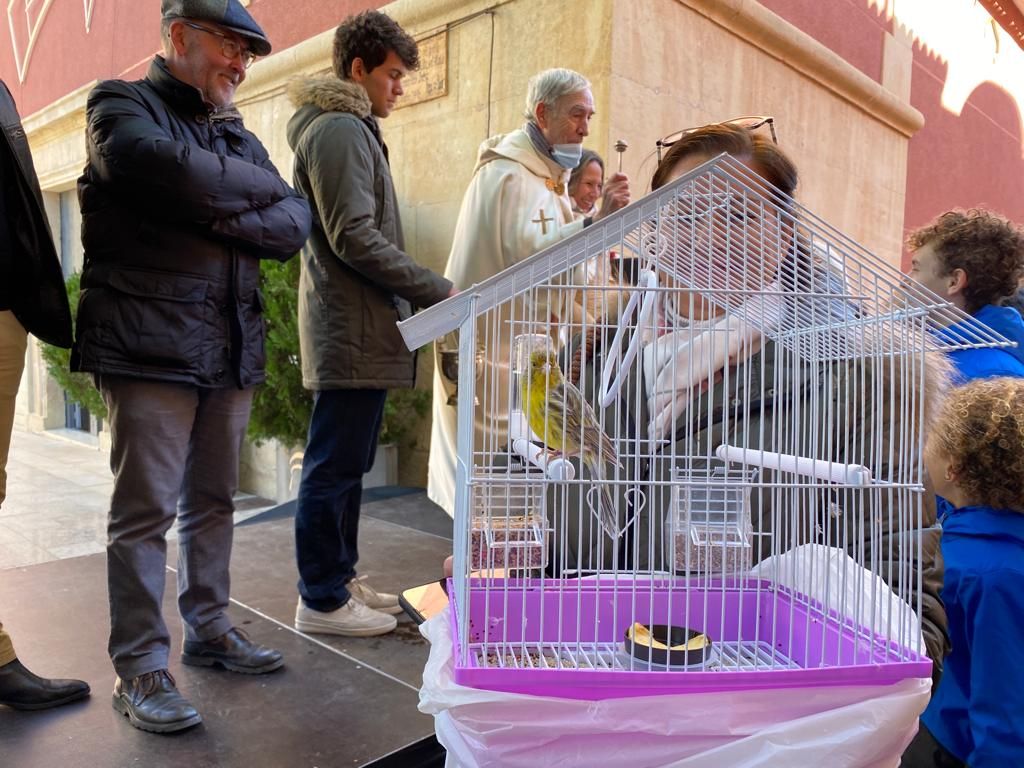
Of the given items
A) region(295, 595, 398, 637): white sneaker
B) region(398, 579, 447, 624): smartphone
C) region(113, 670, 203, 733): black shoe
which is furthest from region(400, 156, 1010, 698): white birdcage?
region(295, 595, 398, 637): white sneaker

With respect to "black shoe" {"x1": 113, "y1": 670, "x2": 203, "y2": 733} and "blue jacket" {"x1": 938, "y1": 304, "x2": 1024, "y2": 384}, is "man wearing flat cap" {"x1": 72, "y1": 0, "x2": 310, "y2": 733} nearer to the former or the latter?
"black shoe" {"x1": 113, "y1": 670, "x2": 203, "y2": 733}

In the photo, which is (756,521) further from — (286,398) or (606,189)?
(286,398)

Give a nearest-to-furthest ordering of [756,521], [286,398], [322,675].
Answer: [756,521] → [322,675] → [286,398]

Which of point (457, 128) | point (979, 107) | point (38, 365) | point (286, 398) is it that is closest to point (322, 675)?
point (286, 398)

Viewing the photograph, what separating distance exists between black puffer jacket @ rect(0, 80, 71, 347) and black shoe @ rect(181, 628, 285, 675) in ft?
3.15

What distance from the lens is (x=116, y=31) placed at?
26.2ft

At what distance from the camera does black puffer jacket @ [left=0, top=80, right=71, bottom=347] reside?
1816 mm

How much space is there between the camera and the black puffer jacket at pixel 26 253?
5.96 ft

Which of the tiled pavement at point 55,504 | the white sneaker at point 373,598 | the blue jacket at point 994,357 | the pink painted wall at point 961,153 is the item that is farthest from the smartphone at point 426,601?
the pink painted wall at point 961,153

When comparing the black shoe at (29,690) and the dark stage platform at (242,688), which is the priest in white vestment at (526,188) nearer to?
the dark stage platform at (242,688)

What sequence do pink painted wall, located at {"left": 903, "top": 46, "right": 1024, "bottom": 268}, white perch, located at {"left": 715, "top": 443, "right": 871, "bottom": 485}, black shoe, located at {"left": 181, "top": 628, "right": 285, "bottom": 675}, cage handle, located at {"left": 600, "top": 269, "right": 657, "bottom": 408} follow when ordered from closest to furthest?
white perch, located at {"left": 715, "top": 443, "right": 871, "bottom": 485} → cage handle, located at {"left": 600, "top": 269, "right": 657, "bottom": 408} → black shoe, located at {"left": 181, "top": 628, "right": 285, "bottom": 675} → pink painted wall, located at {"left": 903, "top": 46, "right": 1024, "bottom": 268}

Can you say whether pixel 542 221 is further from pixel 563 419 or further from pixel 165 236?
pixel 563 419

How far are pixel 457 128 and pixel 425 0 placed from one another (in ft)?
2.69

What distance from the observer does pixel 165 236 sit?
190 cm
